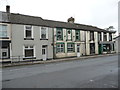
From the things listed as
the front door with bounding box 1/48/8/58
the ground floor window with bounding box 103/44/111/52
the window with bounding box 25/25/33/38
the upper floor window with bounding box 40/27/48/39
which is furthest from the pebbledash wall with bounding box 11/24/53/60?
the ground floor window with bounding box 103/44/111/52

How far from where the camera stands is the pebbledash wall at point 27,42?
819 inches

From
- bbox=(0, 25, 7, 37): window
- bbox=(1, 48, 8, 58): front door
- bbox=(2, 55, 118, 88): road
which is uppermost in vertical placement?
bbox=(0, 25, 7, 37): window

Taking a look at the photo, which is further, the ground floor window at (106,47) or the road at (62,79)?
the ground floor window at (106,47)

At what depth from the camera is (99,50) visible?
1433 inches

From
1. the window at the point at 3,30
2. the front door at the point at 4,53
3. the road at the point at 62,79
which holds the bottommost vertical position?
the road at the point at 62,79

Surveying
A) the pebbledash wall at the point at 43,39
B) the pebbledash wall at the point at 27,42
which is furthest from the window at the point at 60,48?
the pebbledash wall at the point at 27,42

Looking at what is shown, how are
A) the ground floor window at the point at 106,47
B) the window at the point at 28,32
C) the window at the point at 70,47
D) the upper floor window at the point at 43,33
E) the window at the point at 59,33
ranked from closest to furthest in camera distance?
1. the window at the point at 28,32
2. the upper floor window at the point at 43,33
3. the window at the point at 59,33
4. the window at the point at 70,47
5. the ground floor window at the point at 106,47

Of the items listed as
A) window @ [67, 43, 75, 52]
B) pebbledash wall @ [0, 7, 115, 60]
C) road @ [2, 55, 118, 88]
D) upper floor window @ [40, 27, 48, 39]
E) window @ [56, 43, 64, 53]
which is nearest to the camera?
road @ [2, 55, 118, 88]

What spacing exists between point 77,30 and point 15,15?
13.4 metres

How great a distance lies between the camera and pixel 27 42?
22188 millimetres

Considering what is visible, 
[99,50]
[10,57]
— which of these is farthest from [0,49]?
[99,50]

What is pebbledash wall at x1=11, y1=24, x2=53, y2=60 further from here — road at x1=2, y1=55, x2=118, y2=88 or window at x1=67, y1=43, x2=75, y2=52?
road at x1=2, y1=55, x2=118, y2=88

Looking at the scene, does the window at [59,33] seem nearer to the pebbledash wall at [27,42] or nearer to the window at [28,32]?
the pebbledash wall at [27,42]

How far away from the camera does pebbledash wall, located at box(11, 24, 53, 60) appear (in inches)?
819
